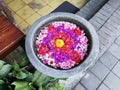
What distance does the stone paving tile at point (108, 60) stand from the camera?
2.51m

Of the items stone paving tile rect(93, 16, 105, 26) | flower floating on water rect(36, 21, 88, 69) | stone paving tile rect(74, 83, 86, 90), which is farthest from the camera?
stone paving tile rect(93, 16, 105, 26)

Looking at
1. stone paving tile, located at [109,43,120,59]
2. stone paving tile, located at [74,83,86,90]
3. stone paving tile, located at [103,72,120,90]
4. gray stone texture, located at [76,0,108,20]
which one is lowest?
stone paving tile, located at [103,72,120,90]

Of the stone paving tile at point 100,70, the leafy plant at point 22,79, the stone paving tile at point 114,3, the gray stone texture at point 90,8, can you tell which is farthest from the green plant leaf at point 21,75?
the stone paving tile at point 114,3

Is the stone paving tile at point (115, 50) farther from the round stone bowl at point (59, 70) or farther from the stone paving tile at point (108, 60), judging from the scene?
the round stone bowl at point (59, 70)

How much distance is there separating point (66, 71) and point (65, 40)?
316 millimetres

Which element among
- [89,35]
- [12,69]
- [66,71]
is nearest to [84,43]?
[89,35]

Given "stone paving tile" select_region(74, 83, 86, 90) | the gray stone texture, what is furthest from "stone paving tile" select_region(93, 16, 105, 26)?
"stone paving tile" select_region(74, 83, 86, 90)

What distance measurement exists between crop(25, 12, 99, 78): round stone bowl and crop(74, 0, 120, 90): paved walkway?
64 centimetres

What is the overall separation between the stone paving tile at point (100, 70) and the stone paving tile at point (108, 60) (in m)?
0.05

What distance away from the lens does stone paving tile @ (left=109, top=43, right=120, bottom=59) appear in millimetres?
2602

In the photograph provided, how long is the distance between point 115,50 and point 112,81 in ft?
1.46

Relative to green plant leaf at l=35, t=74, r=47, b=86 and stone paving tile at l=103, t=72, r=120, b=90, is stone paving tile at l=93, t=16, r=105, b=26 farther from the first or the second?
green plant leaf at l=35, t=74, r=47, b=86

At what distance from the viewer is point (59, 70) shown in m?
1.66

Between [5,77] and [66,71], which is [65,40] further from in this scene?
[5,77]
